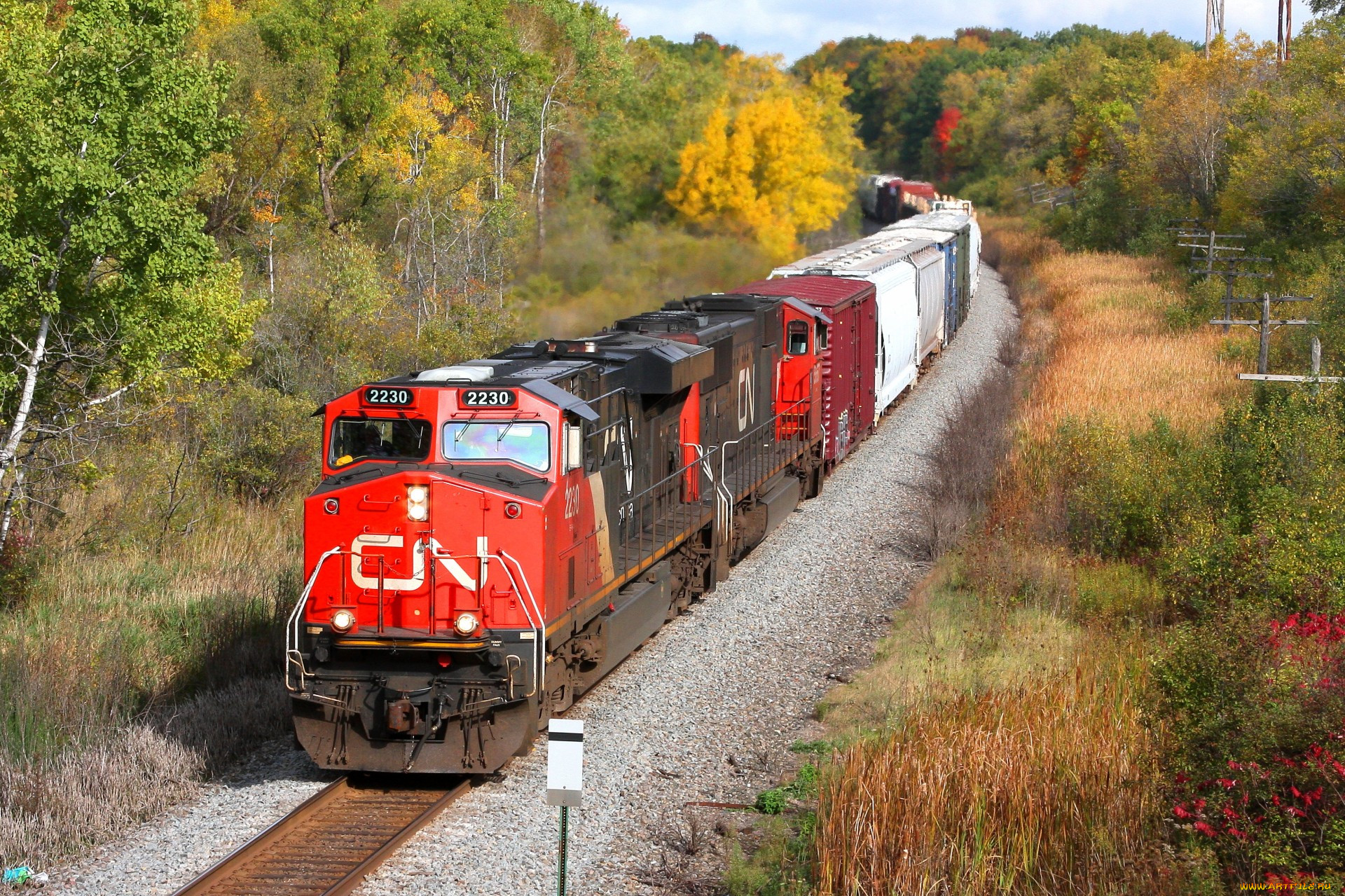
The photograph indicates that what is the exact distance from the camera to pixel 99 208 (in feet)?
47.6

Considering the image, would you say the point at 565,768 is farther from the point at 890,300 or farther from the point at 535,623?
the point at 890,300

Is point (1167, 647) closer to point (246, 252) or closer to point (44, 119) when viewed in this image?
point (44, 119)

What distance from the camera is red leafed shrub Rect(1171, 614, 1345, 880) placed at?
6.79 meters

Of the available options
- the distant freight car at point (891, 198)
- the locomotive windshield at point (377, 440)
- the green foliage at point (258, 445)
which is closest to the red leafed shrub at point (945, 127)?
the distant freight car at point (891, 198)

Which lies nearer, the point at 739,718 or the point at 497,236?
the point at 739,718

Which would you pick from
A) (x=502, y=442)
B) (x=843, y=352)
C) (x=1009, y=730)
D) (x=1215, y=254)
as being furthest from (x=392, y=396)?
(x=1215, y=254)

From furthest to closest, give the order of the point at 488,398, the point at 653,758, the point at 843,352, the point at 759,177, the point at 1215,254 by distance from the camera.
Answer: the point at 759,177, the point at 1215,254, the point at 843,352, the point at 653,758, the point at 488,398

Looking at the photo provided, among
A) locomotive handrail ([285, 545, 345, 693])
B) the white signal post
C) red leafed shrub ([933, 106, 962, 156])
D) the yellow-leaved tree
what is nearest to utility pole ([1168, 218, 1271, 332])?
the yellow-leaved tree

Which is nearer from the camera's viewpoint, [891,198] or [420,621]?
[420,621]

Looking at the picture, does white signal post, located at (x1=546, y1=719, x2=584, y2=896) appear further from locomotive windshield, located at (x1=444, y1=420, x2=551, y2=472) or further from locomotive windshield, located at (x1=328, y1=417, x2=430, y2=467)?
locomotive windshield, located at (x1=328, y1=417, x2=430, y2=467)

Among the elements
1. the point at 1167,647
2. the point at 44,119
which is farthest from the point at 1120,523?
the point at 44,119

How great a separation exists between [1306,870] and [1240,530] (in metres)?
7.50

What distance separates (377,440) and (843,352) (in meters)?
13.3

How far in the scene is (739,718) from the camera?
11.7 metres
